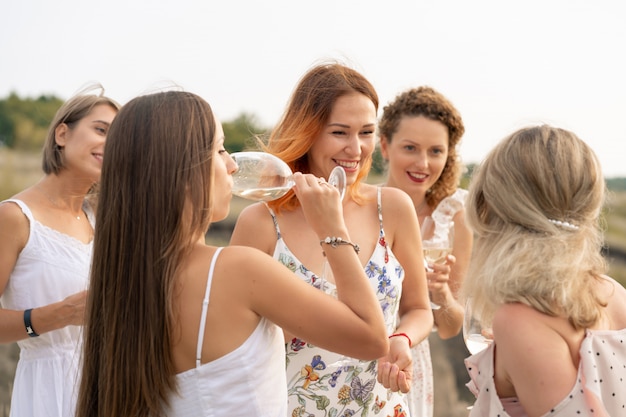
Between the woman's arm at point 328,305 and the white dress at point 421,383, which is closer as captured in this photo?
the woman's arm at point 328,305

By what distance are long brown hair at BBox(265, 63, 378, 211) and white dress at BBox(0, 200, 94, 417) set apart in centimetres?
126

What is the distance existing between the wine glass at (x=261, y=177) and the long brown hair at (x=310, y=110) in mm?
363

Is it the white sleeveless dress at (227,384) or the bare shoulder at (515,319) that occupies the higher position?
the bare shoulder at (515,319)

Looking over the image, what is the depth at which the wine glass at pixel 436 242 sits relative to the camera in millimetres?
4078

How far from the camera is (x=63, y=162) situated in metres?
4.13

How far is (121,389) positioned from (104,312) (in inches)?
9.8

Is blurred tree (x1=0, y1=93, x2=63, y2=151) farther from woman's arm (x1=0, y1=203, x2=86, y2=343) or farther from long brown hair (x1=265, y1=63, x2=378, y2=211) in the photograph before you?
long brown hair (x1=265, y1=63, x2=378, y2=211)

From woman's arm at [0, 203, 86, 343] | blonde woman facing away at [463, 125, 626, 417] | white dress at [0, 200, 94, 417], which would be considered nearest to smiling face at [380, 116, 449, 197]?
white dress at [0, 200, 94, 417]

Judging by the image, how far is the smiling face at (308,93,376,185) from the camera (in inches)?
142

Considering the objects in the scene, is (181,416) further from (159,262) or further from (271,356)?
(159,262)

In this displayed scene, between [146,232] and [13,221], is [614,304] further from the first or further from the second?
[13,221]

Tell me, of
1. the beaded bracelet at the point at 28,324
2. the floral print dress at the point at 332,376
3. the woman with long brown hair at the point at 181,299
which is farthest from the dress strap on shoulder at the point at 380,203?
the beaded bracelet at the point at 28,324

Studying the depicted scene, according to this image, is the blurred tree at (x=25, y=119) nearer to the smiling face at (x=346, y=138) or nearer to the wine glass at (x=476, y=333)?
the smiling face at (x=346, y=138)

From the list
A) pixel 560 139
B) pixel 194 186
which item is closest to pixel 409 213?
pixel 560 139
